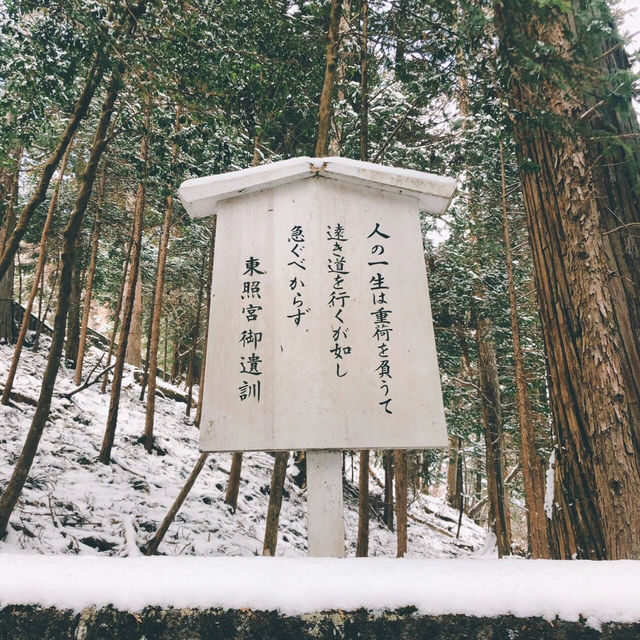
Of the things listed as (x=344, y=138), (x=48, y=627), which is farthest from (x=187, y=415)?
(x=48, y=627)

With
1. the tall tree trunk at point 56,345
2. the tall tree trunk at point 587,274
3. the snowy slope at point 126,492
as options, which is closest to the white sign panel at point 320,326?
the tall tree trunk at point 587,274

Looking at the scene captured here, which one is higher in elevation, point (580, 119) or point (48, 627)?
point (580, 119)

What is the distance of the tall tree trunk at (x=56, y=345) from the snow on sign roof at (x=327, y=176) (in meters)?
1.85

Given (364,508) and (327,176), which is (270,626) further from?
(364,508)

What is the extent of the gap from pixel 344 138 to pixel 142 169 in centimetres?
410

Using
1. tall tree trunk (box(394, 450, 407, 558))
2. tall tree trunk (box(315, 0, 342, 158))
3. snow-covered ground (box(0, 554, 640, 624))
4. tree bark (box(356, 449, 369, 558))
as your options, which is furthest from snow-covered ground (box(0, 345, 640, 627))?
tall tree trunk (box(315, 0, 342, 158))

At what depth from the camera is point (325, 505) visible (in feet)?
7.30

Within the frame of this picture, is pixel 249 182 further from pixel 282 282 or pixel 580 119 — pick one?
pixel 580 119

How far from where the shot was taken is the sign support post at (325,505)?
2.18 meters

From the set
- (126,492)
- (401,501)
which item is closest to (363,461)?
(401,501)

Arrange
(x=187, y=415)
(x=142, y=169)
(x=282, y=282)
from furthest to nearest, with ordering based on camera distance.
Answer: (x=187, y=415)
(x=142, y=169)
(x=282, y=282)

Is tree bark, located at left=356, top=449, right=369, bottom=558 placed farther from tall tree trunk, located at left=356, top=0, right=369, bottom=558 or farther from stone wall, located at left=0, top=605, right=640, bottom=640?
stone wall, located at left=0, top=605, right=640, bottom=640

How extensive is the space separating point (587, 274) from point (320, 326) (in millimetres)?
1858

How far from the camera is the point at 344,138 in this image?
26.0 feet
